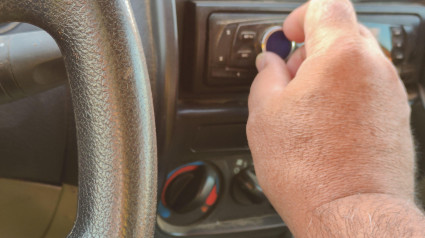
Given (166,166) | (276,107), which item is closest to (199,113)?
(166,166)

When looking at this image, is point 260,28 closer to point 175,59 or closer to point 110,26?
point 175,59

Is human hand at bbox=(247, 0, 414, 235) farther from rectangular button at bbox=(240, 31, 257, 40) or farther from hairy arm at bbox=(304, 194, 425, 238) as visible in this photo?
rectangular button at bbox=(240, 31, 257, 40)

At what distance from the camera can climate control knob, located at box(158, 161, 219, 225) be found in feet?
2.73

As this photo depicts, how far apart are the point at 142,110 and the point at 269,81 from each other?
274 mm

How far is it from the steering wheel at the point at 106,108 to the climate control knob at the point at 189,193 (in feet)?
1.65

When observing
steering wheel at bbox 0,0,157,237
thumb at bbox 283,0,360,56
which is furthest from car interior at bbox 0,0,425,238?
thumb at bbox 283,0,360,56

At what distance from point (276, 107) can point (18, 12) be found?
0.31 metres

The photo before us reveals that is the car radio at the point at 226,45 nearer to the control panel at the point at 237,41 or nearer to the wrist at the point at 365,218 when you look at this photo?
the control panel at the point at 237,41

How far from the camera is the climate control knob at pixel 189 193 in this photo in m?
0.83

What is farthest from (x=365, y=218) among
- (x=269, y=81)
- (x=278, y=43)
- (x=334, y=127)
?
(x=278, y=43)

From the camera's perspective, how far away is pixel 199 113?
2.31ft

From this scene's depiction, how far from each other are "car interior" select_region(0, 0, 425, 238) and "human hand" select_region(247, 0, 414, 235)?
0.49 feet

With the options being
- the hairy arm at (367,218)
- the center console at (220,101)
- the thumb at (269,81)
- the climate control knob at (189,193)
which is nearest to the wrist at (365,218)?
the hairy arm at (367,218)

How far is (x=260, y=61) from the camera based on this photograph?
0.63 meters
